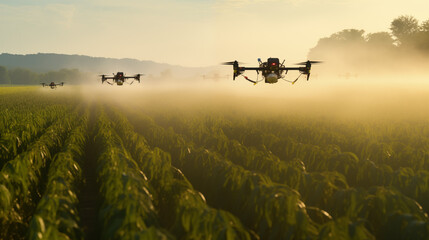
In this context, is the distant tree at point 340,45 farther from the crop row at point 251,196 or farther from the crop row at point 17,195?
the crop row at point 17,195

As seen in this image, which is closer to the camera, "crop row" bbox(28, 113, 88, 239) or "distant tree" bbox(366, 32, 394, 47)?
"crop row" bbox(28, 113, 88, 239)

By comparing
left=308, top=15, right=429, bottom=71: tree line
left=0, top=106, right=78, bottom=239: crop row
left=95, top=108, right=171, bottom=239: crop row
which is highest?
left=308, top=15, right=429, bottom=71: tree line

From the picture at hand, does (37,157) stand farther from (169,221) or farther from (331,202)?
(331,202)

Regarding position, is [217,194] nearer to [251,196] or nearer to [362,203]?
[251,196]

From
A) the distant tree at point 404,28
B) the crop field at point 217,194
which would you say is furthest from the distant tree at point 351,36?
the crop field at point 217,194

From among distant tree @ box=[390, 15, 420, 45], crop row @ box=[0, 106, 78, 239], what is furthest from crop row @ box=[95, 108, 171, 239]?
distant tree @ box=[390, 15, 420, 45]

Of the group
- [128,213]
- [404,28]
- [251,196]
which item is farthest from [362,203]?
[404,28]

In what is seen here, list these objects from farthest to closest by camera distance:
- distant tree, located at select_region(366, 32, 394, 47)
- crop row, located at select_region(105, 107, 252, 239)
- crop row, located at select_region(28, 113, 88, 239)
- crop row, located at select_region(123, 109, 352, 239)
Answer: distant tree, located at select_region(366, 32, 394, 47) < crop row, located at select_region(123, 109, 352, 239) < crop row, located at select_region(105, 107, 252, 239) < crop row, located at select_region(28, 113, 88, 239)

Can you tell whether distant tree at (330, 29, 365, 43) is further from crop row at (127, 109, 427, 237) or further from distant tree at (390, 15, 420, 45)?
crop row at (127, 109, 427, 237)
